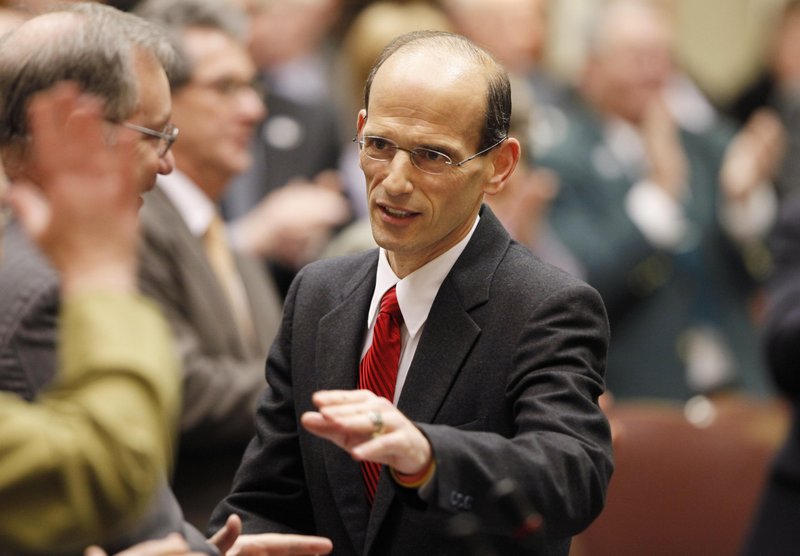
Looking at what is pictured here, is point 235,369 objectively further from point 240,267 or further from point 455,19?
point 455,19

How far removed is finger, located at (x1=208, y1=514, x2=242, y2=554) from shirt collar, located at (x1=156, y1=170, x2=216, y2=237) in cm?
172

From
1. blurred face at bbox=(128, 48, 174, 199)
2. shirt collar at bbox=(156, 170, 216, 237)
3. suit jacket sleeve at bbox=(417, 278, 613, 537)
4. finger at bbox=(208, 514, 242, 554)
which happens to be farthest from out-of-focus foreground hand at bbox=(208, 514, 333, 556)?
shirt collar at bbox=(156, 170, 216, 237)

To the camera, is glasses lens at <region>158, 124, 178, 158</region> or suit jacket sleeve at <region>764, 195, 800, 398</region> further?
suit jacket sleeve at <region>764, 195, 800, 398</region>

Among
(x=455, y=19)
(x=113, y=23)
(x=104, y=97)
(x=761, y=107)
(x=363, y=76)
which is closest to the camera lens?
(x=104, y=97)

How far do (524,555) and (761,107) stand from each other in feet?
A: 19.2

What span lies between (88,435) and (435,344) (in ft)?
2.77

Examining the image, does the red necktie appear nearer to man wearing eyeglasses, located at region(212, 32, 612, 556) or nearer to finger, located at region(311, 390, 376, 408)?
man wearing eyeglasses, located at region(212, 32, 612, 556)

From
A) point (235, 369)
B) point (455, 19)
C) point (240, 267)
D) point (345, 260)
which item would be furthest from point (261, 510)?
point (455, 19)

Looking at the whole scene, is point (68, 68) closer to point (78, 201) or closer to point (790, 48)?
point (78, 201)

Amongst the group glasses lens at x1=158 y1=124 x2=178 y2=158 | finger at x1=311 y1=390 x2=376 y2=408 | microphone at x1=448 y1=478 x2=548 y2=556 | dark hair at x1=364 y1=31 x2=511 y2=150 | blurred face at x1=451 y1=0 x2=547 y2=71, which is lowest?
blurred face at x1=451 y1=0 x2=547 y2=71

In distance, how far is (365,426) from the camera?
6.33ft

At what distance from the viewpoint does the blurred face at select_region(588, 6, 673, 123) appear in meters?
6.05

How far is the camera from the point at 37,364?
2.14 metres

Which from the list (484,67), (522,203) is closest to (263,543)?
(484,67)
